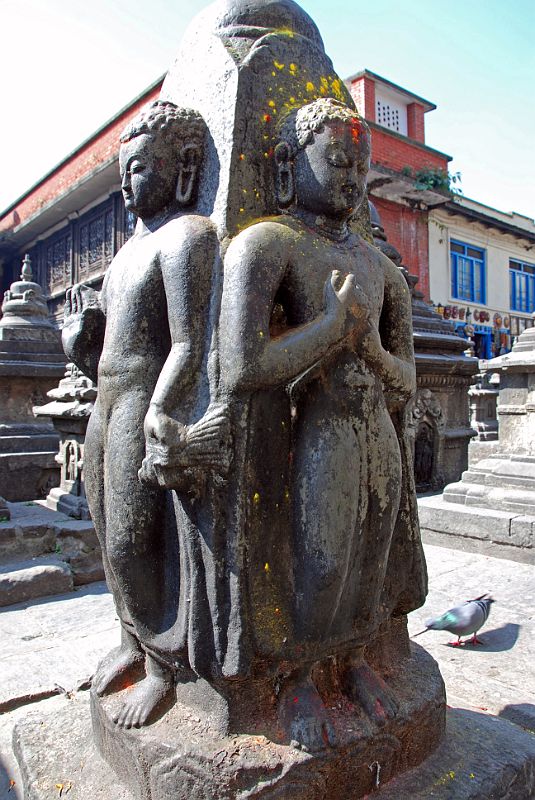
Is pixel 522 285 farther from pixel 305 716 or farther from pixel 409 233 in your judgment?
pixel 305 716

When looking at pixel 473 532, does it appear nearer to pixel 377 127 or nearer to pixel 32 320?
pixel 32 320

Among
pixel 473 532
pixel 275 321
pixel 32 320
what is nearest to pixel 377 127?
pixel 32 320

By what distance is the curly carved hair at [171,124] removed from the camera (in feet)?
5.84

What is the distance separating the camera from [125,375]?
5.77 feet

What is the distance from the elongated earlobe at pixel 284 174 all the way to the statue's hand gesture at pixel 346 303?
0.28 meters

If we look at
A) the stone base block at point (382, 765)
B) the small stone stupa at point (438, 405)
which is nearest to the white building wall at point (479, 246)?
the small stone stupa at point (438, 405)

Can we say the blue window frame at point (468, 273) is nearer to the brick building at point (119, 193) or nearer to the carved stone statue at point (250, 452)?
the brick building at point (119, 193)

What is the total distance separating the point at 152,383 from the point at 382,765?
48.8 inches

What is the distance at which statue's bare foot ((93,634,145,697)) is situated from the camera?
190 cm

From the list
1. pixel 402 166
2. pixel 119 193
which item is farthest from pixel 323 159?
pixel 402 166

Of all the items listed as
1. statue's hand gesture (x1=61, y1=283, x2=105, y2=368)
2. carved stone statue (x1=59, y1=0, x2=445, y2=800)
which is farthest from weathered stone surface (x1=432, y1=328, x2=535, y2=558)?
statue's hand gesture (x1=61, y1=283, x2=105, y2=368)

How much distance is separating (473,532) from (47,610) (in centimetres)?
323

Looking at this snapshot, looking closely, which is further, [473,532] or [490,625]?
[473,532]

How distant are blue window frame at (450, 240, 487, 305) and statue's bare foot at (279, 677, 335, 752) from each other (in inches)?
599
